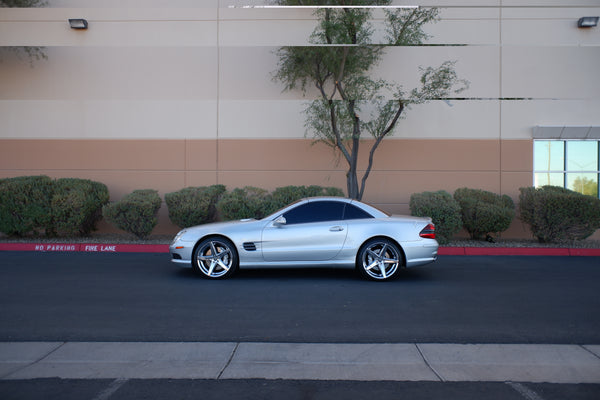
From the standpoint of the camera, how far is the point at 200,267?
838 centimetres

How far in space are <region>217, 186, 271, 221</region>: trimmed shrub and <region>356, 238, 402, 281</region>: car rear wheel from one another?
475 cm

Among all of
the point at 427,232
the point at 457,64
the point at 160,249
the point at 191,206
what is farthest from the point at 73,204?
the point at 457,64

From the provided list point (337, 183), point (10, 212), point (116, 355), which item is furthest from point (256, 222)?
point (10, 212)

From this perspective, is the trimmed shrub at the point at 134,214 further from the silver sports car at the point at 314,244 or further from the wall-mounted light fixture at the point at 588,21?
the wall-mounted light fixture at the point at 588,21

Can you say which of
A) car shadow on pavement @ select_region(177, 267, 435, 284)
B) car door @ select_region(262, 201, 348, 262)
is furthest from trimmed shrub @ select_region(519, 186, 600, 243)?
car door @ select_region(262, 201, 348, 262)

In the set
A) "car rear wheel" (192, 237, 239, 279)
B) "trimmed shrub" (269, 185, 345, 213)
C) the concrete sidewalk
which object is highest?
"trimmed shrub" (269, 185, 345, 213)

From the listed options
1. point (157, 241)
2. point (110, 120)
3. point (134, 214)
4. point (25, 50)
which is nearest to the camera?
point (134, 214)

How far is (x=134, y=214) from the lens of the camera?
493 inches

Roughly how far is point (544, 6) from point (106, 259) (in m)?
14.2

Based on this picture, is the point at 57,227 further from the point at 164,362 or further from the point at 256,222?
the point at 164,362

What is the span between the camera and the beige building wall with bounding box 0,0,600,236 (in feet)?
47.8

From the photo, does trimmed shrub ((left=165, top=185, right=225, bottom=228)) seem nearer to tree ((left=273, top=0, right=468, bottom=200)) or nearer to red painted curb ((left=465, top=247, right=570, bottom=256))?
tree ((left=273, top=0, right=468, bottom=200))

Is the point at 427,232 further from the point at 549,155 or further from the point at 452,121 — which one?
the point at 549,155

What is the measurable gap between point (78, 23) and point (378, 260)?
39.6 feet
